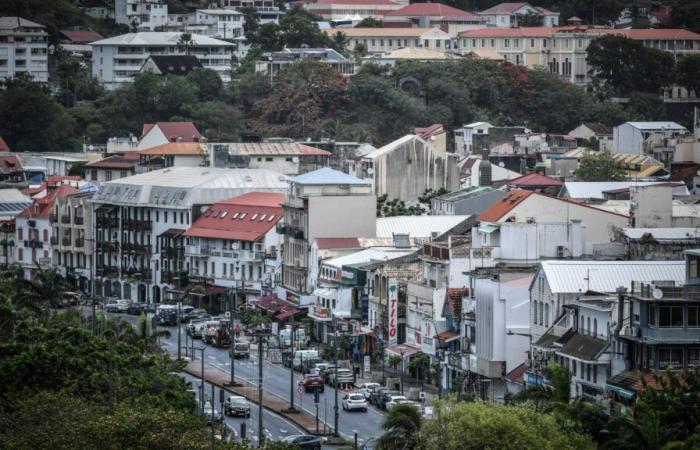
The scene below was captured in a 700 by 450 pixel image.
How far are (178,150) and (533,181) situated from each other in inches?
1434

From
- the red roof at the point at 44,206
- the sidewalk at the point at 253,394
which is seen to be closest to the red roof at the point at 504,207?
the sidewalk at the point at 253,394

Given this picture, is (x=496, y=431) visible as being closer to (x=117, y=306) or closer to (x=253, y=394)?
(x=253, y=394)

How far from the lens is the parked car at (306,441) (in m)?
96.0

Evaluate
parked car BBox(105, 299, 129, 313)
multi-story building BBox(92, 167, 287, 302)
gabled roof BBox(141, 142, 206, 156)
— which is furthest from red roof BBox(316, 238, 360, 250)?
gabled roof BBox(141, 142, 206, 156)

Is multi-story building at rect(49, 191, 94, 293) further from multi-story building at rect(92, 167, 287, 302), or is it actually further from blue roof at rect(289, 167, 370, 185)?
blue roof at rect(289, 167, 370, 185)

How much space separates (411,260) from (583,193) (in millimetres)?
28564

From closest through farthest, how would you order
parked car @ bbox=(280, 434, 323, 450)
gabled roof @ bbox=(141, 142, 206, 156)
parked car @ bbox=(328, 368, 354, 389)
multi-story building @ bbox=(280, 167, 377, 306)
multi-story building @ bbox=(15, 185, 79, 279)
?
1. parked car @ bbox=(280, 434, 323, 450)
2. parked car @ bbox=(328, 368, 354, 389)
3. multi-story building @ bbox=(280, 167, 377, 306)
4. multi-story building @ bbox=(15, 185, 79, 279)
5. gabled roof @ bbox=(141, 142, 206, 156)

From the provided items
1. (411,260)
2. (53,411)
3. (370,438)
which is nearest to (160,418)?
(53,411)

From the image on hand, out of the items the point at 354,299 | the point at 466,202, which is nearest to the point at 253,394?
the point at 354,299

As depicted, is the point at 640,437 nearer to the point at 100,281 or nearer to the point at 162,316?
the point at 162,316

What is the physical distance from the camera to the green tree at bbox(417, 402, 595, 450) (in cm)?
8212

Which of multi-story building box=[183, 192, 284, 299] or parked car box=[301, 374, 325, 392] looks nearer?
parked car box=[301, 374, 325, 392]

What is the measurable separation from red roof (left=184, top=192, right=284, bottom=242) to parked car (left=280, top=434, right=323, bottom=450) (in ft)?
180

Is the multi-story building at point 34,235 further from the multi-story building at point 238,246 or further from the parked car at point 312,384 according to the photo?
the parked car at point 312,384
